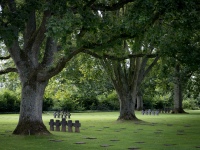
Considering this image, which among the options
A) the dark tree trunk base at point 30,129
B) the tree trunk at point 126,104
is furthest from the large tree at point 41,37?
the tree trunk at point 126,104

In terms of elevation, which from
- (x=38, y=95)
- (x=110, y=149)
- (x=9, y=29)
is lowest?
(x=110, y=149)

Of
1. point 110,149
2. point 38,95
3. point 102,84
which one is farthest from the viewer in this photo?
point 102,84

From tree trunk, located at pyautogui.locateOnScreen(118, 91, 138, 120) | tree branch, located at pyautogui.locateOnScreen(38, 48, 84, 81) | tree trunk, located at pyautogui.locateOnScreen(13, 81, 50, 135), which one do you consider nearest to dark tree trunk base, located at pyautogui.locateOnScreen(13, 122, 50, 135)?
tree trunk, located at pyautogui.locateOnScreen(13, 81, 50, 135)

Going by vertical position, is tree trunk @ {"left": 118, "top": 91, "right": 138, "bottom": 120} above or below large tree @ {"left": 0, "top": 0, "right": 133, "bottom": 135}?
below

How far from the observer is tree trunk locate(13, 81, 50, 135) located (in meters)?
16.8

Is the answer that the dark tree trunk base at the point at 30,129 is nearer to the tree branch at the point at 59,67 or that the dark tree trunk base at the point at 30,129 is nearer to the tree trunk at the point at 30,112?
the tree trunk at the point at 30,112

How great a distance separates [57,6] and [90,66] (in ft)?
52.4

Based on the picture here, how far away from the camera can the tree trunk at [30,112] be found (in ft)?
55.0

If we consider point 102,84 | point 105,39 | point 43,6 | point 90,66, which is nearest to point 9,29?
point 43,6

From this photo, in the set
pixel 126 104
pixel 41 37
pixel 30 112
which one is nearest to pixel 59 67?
pixel 41 37

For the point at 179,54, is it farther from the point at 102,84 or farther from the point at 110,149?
the point at 102,84

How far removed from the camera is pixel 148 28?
48.7ft

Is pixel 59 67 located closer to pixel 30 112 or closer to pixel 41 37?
pixel 41 37

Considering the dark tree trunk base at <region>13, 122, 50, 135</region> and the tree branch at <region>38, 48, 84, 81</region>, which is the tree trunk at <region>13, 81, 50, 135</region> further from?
the tree branch at <region>38, 48, 84, 81</region>
